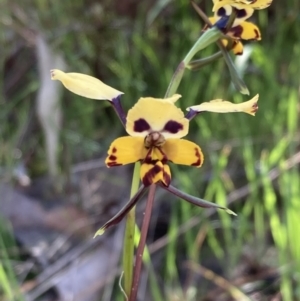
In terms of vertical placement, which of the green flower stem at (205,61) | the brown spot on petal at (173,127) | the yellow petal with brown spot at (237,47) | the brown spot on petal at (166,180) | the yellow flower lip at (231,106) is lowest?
the brown spot on petal at (166,180)

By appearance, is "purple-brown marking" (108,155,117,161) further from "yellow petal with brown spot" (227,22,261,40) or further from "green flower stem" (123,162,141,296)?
"yellow petal with brown spot" (227,22,261,40)

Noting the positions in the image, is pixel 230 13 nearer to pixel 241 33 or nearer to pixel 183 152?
pixel 241 33

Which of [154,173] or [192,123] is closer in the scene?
[154,173]

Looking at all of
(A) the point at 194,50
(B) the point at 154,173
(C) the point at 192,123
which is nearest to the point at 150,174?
(B) the point at 154,173

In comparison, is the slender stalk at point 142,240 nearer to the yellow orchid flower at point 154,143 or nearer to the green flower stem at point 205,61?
the yellow orchid flower at point 154,143

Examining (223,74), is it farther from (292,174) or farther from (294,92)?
(292,174)

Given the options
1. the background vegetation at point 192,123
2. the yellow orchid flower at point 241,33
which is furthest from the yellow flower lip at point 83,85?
the background vegetation at point 192,123

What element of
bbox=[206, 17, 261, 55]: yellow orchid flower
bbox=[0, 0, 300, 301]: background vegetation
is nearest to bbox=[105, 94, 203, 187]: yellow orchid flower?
bbox=[206, 17, 261, 55]: yellow orchid flower

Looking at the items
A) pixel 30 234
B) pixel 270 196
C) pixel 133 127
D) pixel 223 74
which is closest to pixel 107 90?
pixel 133 127

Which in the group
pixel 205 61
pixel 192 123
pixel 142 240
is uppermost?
pixel 205 61
